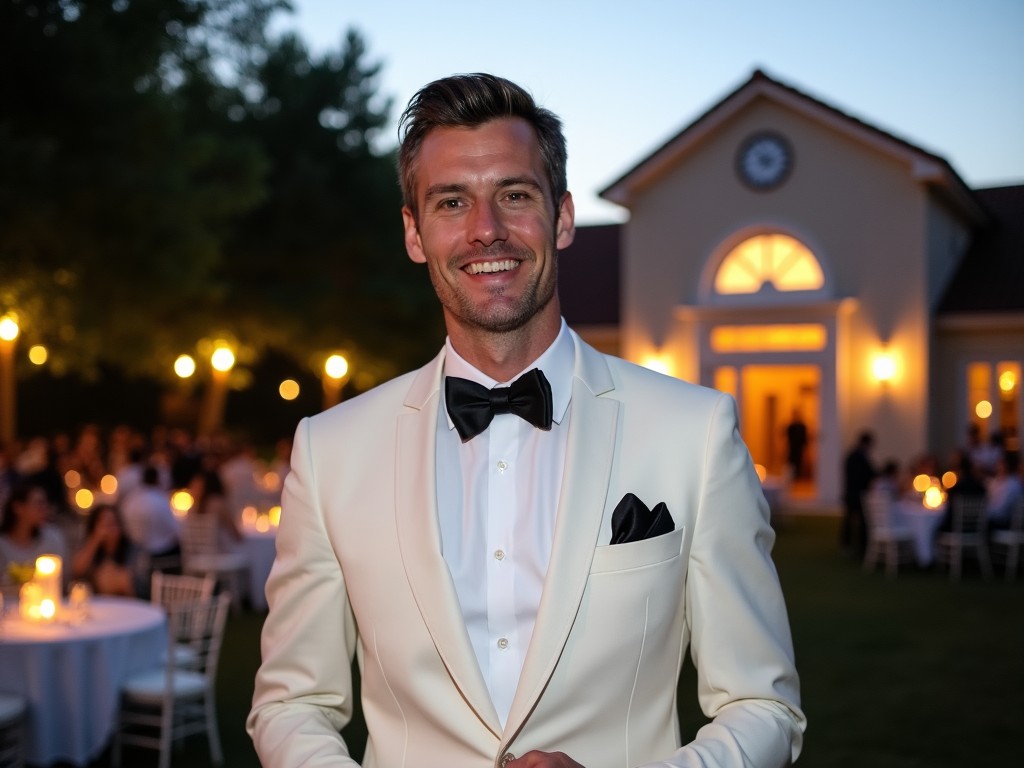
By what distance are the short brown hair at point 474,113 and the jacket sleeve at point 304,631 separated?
0.72 metres

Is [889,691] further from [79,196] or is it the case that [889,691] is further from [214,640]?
[79,196]

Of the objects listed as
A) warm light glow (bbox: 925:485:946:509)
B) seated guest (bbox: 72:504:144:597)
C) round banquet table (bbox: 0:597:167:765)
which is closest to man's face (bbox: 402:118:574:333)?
round banquet table (bbox: 0:597:167:765)

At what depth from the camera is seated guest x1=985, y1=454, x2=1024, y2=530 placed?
14.5 m

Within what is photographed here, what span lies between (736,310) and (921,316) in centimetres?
345

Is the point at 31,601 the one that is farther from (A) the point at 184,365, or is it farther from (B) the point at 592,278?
(B) the point at 592,278

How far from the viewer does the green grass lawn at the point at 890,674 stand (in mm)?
7043

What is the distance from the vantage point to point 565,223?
2.39 m

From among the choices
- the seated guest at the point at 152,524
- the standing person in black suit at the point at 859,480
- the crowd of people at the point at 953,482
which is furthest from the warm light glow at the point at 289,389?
the seated guest at the point at 152,524

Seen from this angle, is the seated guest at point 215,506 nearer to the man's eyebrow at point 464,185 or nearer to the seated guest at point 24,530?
the seated guest at point 24,530

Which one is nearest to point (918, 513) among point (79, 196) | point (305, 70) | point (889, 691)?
point (889, 691)

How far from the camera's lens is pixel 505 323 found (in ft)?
7.31

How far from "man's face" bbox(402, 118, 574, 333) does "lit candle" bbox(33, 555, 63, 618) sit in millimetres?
6134

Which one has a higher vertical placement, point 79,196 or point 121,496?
point 79,196

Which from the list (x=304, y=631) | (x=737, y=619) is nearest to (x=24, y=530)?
(x=304, y=631)
